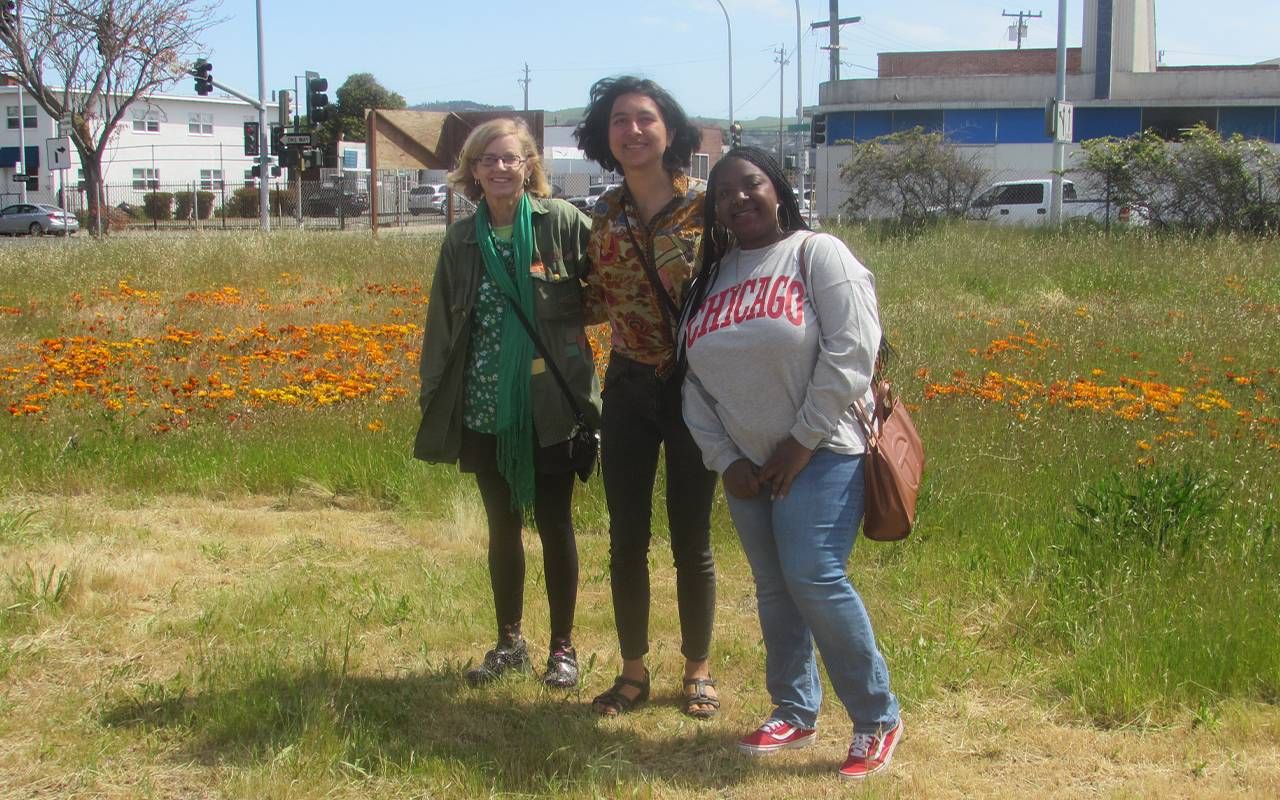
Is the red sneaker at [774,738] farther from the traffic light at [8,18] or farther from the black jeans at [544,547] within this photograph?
the traffic light at [8,18]

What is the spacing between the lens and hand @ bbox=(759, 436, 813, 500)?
3189 millimetres

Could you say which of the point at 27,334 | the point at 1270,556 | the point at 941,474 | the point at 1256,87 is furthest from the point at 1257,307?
the point at 1256,87

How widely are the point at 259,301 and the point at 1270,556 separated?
10.1m

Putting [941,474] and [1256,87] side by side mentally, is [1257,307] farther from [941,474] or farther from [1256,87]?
[1256,87]

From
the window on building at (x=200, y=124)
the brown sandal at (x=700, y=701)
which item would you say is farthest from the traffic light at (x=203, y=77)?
the window on building at (x=200, y=124)

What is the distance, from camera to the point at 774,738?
11.6ft

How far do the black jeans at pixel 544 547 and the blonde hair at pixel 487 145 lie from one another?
2.97 ft

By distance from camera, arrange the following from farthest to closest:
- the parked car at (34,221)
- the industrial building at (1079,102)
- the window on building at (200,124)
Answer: the window on building at (200,124) < the industrial building at (1079,102) < the parked car at (34,221)

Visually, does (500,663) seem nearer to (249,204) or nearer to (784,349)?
(784,349)

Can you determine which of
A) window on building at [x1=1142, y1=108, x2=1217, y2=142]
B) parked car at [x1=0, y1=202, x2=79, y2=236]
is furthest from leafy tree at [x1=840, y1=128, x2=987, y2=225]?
parked car at [x1=0, y1=202, x2=79, y2=236]

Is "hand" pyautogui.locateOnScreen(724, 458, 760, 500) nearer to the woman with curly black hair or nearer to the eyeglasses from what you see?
the woman with curly black hair

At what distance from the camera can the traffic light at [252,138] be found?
106 ft

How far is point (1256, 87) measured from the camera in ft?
139

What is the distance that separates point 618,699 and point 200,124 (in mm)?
70075
